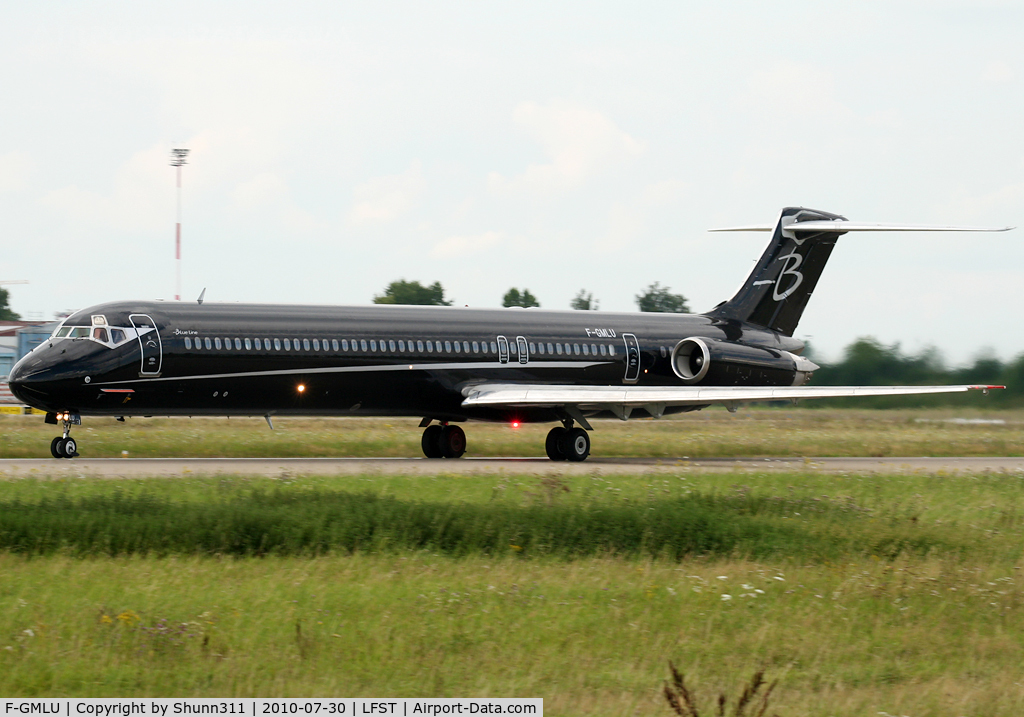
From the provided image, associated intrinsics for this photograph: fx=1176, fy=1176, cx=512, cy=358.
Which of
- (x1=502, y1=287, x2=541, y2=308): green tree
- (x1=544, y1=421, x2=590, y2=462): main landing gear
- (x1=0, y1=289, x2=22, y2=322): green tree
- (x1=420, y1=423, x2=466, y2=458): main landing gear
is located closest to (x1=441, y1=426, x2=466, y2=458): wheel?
(x1=420, y1=423, x2=466, y2=458): main landing gear

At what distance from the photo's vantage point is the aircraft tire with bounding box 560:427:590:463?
95.9ft

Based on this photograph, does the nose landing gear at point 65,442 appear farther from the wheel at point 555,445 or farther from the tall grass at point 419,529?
the wheel at point 555,445

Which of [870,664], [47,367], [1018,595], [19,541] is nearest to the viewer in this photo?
[870,664]

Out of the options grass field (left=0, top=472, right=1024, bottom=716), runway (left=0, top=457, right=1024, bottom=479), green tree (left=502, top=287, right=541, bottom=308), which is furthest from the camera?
green tree (left=502, top=287, right=541, bottom=308)

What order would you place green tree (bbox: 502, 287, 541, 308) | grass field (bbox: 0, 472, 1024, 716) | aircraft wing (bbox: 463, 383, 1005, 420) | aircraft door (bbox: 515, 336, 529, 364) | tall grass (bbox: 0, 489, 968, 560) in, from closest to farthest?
grass field (bbox: 0, 472, 1024, 716)
tall grass (bbox: 0, 489, 968, 560)
aircraft wing (bbox: 463, 383, 1005, 420)
aircraft door (bbox: 515, 336, 529, 364)
green tree (bbox: 502, 287, 541, 308)

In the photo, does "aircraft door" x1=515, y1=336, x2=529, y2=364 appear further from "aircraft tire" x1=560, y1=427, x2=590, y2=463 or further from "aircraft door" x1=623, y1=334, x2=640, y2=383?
"aircraft door" x1=623, y1=334, x2=640, y2=383

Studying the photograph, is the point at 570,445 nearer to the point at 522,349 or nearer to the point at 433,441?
the point at 522,349

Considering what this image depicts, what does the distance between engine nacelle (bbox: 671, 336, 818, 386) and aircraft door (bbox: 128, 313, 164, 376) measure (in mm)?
14071

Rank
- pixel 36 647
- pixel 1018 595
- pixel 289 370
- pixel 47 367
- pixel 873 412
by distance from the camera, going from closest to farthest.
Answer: pixel 36 647 < pixel 1018 595 < pixel 47 367 < pixel 289 370 < pixel 873 412

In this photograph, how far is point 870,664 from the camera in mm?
10109

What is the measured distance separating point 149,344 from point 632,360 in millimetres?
12893

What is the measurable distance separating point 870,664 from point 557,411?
19115 mm

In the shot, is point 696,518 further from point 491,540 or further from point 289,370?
point 289,370

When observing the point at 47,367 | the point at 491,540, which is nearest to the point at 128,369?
the point at 47,367
